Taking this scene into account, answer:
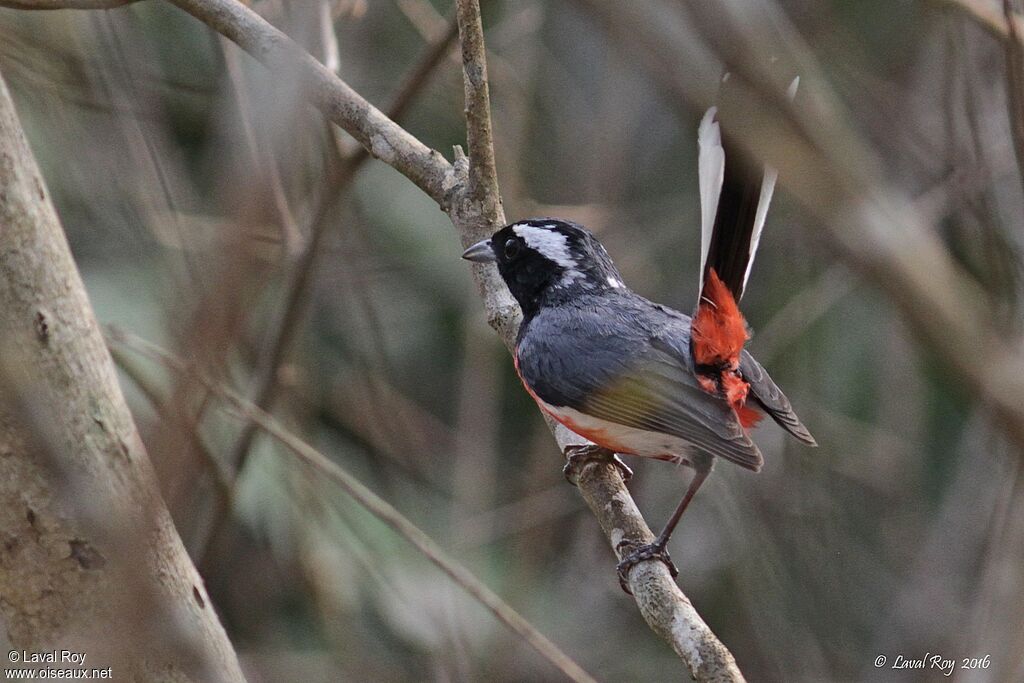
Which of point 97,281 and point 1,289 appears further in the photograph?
point 97,281

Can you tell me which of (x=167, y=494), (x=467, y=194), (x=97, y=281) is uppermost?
(x=467, y=194)

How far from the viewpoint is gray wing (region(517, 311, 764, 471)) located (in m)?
3.02

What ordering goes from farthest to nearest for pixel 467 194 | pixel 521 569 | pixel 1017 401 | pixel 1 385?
pixel 521 569, pixel 467 194, pixel 1 385, pixel 1017 401

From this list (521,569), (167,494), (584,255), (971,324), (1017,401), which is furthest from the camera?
(521,569)

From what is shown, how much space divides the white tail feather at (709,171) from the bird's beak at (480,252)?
0.72m

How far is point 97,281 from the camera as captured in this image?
17.4 feet

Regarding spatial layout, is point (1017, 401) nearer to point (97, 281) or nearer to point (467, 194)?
point (467, 194)

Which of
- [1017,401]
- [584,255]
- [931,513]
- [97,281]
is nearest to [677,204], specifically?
[931,513]

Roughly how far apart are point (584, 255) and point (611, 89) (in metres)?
1.94

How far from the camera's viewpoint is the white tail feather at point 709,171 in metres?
2.92

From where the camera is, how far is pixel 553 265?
12.1 ft

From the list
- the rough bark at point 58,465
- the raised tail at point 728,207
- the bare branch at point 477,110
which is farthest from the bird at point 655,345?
the rough bark at point 58,465

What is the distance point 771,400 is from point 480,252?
3.34 ft

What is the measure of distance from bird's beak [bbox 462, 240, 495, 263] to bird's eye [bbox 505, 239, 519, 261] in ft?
0.23
